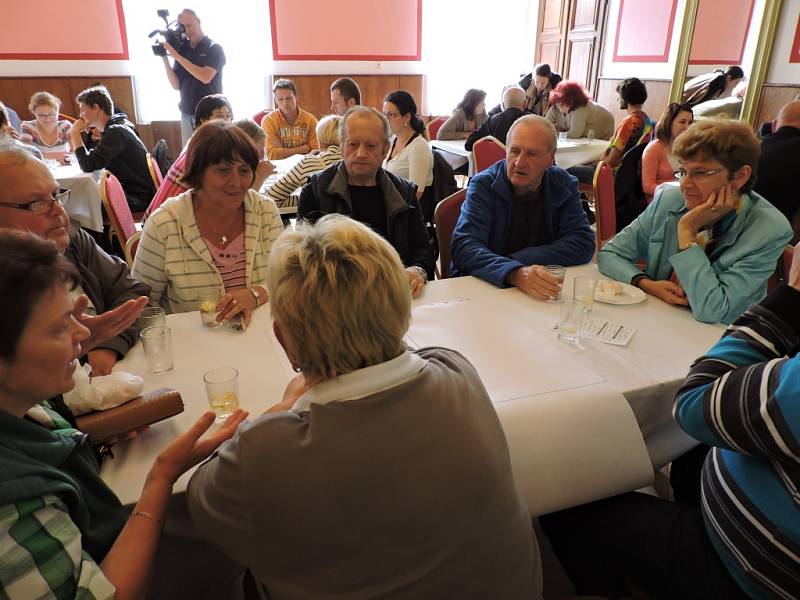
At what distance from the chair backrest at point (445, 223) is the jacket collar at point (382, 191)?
28cm

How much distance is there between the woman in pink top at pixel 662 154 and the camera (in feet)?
12.4

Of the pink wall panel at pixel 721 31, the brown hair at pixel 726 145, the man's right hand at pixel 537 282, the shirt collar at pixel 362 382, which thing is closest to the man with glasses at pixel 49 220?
the shirt collar at pixel 362 382

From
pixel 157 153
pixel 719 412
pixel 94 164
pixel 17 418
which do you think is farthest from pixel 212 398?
pixel 157 153

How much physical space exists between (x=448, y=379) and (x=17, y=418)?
65 centimetres

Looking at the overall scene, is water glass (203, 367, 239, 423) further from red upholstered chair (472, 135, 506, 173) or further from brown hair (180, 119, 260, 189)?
red upholstered chair (472, 135, 506, 173)

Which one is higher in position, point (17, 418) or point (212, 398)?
point (17, 418)

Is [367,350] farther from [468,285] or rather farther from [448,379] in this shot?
[468,285]

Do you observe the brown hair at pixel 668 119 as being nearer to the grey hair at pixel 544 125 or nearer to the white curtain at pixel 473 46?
the grey hair at pixel 544 125

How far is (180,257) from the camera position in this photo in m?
1.96

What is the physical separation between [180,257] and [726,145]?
1.90 meters

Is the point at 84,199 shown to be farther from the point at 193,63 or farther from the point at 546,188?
the point at 546,188

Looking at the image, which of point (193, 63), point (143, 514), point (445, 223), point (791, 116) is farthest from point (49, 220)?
point (193, 63)

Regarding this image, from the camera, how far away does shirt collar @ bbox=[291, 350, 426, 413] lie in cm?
86

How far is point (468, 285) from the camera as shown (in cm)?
205
